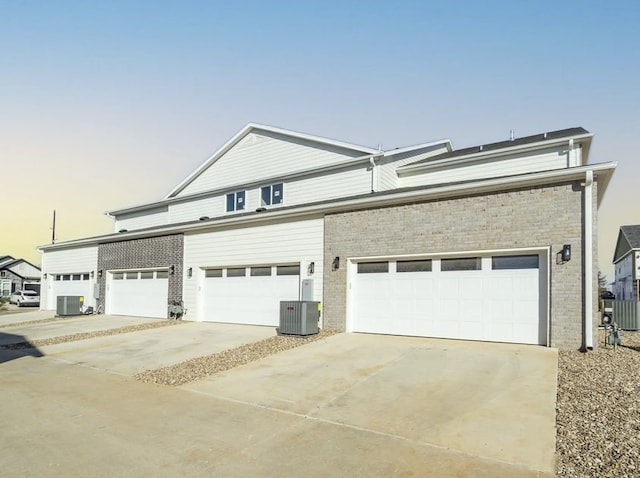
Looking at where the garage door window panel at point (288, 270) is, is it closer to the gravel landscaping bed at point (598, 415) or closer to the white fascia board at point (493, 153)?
the white fascia board at point (493, 153)

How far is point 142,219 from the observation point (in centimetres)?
2705

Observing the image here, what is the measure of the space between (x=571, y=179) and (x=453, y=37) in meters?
5.18

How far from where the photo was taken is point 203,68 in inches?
528

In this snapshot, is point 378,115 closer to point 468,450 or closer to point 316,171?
point 316,171

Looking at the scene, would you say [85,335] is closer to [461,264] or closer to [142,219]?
[461,264]

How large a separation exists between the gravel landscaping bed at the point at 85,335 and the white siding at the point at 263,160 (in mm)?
8132

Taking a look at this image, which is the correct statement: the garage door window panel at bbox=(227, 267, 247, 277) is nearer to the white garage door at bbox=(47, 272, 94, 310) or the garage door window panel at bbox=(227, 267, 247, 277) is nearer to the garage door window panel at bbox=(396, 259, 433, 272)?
the garage door window panel at bbox=(396, 259, 433, 272)

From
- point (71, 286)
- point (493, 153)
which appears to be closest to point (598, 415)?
point (493, 153)

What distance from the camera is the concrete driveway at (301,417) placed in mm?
4371

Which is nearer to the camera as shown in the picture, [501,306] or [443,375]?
[443,375]

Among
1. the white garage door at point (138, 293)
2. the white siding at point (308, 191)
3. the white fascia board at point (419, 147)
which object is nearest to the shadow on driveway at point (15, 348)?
the white garage door at point (138, 293)

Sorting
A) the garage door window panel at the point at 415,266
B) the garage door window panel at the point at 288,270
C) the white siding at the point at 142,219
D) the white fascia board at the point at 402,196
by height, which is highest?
the white siding at the point at 142,219

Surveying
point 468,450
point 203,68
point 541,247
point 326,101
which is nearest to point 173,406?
point 468,450

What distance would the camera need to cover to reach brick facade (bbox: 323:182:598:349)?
32.0 ft
